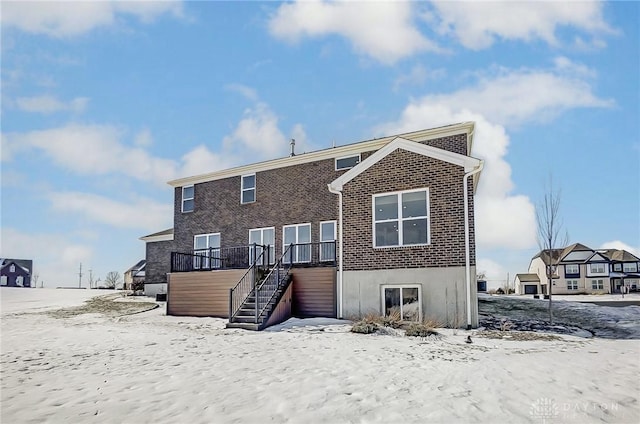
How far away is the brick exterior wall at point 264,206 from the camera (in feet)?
69.7

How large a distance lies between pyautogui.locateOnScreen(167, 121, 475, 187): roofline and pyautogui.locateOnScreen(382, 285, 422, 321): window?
6128 millimetres

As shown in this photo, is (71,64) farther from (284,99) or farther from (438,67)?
A: (438,67)

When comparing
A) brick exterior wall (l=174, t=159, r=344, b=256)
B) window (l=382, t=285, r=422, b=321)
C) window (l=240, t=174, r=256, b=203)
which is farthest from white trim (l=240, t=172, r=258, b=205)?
window (l=382, t=285, r=422, b=321)

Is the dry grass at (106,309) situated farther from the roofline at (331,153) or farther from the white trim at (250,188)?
the roofline at (331,153)

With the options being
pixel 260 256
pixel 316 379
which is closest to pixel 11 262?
pixel 260 256

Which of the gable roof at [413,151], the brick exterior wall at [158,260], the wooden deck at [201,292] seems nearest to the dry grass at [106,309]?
the wooden deck at [201,292]

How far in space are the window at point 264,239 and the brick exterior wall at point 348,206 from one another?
0.27 metres

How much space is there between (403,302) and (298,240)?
7.74 metres

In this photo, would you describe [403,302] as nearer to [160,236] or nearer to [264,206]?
[264,206]

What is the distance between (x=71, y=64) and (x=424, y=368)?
12.4 m

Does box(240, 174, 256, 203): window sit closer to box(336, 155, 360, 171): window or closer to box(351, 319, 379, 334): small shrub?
box(336, 155, 360, 171): window

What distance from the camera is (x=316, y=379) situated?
685cm

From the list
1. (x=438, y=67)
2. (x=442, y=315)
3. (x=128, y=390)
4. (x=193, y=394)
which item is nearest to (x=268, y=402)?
(x=193, y=394)

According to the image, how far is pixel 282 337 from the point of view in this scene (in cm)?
1191
